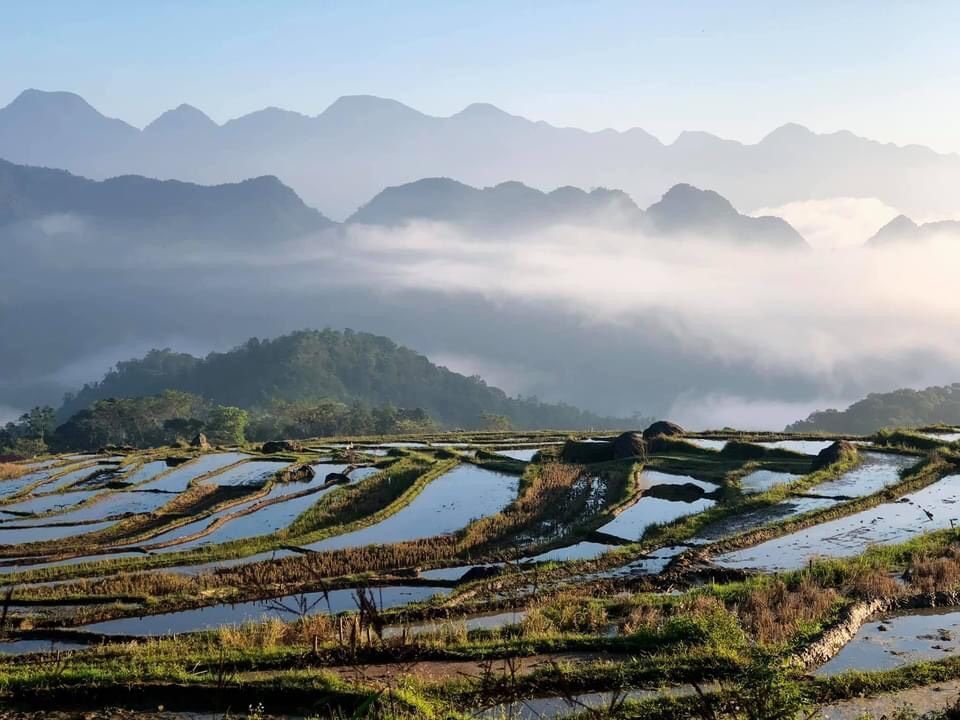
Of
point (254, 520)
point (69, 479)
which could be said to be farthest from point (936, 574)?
point (69, 479)

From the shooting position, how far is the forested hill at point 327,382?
103 metres

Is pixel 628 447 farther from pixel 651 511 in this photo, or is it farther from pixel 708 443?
pixel 651 511

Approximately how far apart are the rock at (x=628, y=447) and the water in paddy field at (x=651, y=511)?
171 inches

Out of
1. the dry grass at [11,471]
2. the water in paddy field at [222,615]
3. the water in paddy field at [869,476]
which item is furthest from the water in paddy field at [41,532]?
the water in paddy field at [869,476]

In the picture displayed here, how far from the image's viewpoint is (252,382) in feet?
337

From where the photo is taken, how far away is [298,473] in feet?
97.0

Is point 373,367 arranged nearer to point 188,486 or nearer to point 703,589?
point 188,486

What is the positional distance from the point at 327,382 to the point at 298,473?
78299 millimetres

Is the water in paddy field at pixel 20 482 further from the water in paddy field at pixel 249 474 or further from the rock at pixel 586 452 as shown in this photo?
the rock at pixel 586 452

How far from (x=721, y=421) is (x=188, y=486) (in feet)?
525

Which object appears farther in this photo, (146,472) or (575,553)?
(146,472)

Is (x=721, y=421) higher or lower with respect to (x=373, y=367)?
lower

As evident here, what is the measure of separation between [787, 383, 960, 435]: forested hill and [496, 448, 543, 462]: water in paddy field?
169 feet

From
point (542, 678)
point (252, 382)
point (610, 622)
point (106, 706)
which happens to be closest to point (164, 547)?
point (106, 706)
